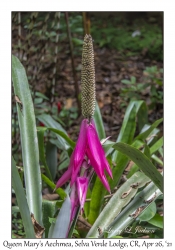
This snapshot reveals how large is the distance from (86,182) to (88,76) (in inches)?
11.6

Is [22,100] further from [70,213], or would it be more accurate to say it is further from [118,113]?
[118,113]

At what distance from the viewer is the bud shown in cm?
107

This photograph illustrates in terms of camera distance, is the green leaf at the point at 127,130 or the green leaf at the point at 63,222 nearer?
the green leaf at the point at 63,222

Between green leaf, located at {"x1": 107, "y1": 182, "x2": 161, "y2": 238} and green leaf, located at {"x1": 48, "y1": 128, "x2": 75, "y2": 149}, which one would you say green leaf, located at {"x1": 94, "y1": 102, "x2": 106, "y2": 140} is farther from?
green leaf, located at {"x1": 107, "y1": 182, "x2": 161, "y2": 238}

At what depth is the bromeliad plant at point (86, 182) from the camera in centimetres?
115

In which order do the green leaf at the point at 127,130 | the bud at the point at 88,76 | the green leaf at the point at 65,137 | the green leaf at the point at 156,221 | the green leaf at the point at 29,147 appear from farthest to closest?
the green leaf at the point at 127,130 < the green leaf at the point at 65,137 < the green leaf at the point at 156,221 < the green leaf at the point at 29,147 < the bud at the point at 88,76

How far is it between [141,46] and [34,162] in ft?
6.28

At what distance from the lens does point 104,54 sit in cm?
325

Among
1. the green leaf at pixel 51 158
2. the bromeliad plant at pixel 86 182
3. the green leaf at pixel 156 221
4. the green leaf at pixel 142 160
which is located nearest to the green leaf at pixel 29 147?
the bromeliad plant at pixel 86 182

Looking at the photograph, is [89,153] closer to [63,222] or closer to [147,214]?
[63,222]

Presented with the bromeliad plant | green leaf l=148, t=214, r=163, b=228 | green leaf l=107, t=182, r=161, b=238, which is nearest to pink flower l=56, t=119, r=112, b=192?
the bromeliad plant

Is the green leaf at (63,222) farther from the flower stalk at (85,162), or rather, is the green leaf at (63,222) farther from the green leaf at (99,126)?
the green leaf at (99,126)

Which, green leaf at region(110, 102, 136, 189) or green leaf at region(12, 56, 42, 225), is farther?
green leaf at region(110, 102, 136, 189)
